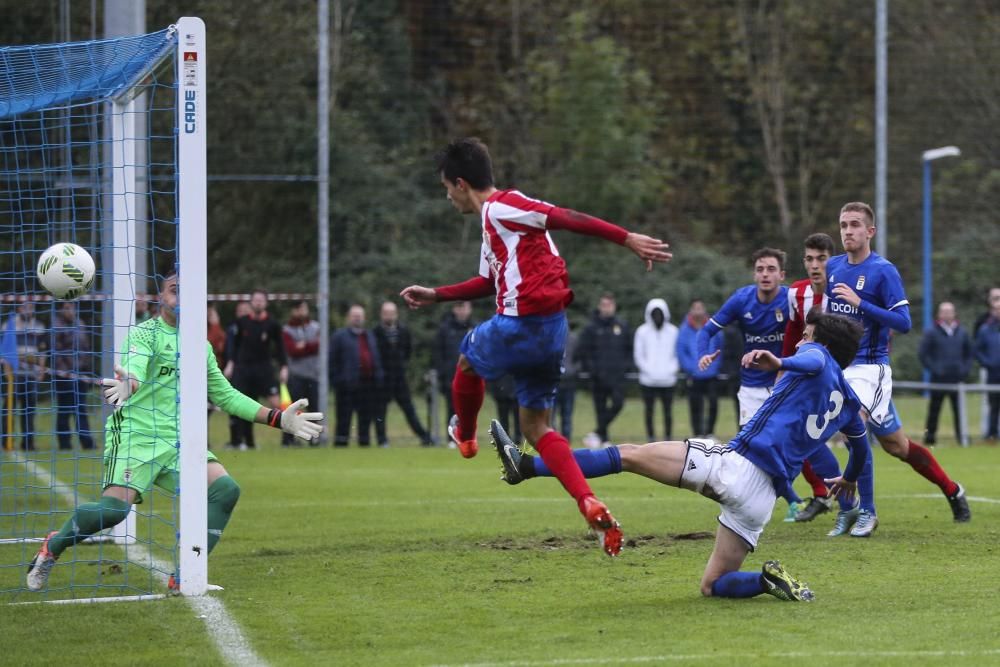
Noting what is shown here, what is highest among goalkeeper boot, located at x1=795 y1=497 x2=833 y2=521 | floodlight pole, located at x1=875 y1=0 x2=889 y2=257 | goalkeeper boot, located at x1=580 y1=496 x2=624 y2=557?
floodlight pole, located at x1=875 y1=0 x2=889 y2=257

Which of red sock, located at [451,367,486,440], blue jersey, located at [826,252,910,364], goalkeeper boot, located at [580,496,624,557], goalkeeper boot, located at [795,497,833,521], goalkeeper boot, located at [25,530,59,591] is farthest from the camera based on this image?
goalkeeper boot, located at [795,497,833,521]

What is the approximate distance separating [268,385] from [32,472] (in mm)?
4528

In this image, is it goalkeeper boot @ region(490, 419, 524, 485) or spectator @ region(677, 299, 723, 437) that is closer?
goalkeeper boot @ region(490, 419, 524, 485)

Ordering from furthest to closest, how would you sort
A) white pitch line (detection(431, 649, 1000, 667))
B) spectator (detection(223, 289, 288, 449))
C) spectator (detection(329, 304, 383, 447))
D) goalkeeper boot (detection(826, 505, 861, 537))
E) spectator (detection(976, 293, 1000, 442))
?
spectator (detection(976, 293, 1000, 442))
spectator (detection(329, 304, 383, 447))
spectator (detection(223, 289, 288, 449))
goalkeeper boot (detection(826, 505, 861, 537))
white pitch line (detection(431, 649, 1000, 667))

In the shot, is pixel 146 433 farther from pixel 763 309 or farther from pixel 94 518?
pixel 763 309

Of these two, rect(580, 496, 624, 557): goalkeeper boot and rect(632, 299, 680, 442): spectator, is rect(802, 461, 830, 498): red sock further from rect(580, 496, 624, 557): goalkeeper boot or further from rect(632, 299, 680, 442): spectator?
rect(632, 299, 680, 442): spectator

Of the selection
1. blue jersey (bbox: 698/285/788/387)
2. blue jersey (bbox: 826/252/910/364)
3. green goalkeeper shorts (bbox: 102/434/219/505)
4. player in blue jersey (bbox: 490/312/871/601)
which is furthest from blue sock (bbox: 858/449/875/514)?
green goalkeeper shorts (bbox: 102/434/219/505)

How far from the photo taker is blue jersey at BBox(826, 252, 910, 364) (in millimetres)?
10000

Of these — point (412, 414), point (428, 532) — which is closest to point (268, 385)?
point (412, 414)

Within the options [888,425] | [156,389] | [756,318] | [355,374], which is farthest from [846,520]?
[355,374]

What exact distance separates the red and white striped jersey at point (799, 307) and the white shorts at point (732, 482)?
2957 millimetres

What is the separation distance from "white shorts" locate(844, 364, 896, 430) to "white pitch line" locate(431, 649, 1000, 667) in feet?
13.3

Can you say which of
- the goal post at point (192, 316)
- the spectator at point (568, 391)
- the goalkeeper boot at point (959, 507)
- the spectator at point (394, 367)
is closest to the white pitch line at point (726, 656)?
the goal post at point (192, 316)

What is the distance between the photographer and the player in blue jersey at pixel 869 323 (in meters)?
9.97
